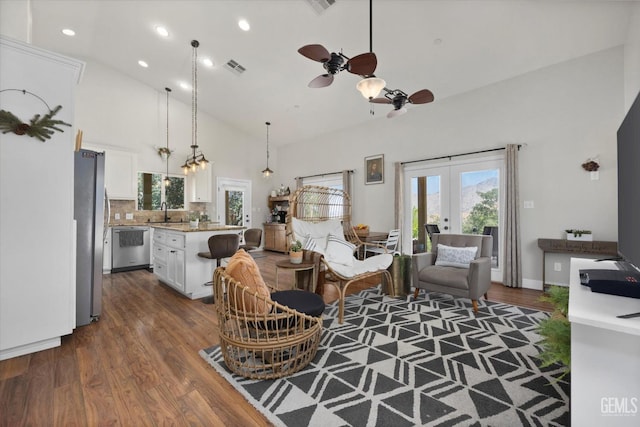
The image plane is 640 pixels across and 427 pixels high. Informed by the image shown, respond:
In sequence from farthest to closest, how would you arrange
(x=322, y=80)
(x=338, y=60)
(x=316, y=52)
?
(x=322, y=80) → (x=338, y=60) → (x=316, y=52)

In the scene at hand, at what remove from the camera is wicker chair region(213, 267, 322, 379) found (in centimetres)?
173

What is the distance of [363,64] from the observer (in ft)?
7.50

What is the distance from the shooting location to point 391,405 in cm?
153

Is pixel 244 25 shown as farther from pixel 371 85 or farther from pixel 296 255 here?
pixel 296 255

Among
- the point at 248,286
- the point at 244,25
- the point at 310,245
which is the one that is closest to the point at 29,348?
the point at 248,286

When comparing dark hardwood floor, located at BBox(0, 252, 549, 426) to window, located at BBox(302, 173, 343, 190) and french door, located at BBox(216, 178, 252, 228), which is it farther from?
window, located at BBox(302, 173, 343, 190)

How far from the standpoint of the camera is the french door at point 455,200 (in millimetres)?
4333

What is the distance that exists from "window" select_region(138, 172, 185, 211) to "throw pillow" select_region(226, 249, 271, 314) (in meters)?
5.25

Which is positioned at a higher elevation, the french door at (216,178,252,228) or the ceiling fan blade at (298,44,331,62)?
the ceiling fan blade at (298,44,331,62)

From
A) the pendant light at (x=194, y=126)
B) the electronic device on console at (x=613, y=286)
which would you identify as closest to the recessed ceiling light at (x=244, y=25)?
the pendant light at (x=194, y=126)

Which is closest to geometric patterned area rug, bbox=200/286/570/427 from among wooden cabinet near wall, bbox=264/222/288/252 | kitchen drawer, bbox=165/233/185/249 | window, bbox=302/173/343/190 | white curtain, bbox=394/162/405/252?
kitchen drawer, bbox=165/233/185/249

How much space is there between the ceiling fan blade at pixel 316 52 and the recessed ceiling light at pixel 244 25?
2.27 metres

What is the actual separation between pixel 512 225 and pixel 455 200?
0.94m

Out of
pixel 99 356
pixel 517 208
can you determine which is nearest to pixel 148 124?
pixel 99 356
